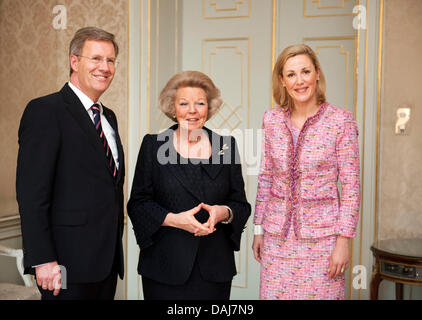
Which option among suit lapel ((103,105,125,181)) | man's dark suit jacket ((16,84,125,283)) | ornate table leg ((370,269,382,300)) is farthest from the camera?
ornate table leg ((370,269,382,300))

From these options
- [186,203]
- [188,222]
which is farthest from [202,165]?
[188,222]

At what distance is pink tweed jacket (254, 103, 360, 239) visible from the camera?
199 cm

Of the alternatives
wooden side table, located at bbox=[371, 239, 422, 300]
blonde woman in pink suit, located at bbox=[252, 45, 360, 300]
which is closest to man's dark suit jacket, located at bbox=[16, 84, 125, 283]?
blonde woman in pink suit, located at bbox=[252, 45, 360, 300]

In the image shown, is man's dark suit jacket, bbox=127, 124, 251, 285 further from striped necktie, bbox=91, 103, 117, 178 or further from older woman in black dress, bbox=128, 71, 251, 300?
striped necktie, bbox=91, 103, 117, 178

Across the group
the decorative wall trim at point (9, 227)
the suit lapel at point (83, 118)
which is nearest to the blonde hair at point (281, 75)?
the suit lapel at point (83, 118)

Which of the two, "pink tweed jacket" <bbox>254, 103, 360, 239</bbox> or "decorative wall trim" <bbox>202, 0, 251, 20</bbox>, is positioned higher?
"decorative wall trim" <bbox>202, 0, 251, 20</bbox>

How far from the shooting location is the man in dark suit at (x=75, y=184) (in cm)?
174

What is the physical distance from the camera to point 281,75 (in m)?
2.10

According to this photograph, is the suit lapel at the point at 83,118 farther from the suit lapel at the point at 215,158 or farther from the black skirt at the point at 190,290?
the black skirt at the point at 190,290

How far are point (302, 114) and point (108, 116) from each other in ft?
2.96

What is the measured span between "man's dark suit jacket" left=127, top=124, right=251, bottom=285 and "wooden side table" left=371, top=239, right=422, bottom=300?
54.9 inches

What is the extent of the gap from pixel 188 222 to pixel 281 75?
31.6 inches

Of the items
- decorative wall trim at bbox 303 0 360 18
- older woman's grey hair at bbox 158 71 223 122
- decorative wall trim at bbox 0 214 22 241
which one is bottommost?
decorative wall trim at bbox 0 214 22 241

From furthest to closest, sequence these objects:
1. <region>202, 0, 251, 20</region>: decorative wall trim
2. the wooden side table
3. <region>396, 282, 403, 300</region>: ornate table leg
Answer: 1. <region>202, 0, 251, 20</region>: decorative wall trim
2. <region>396, 282, 403, 300</region>: ornate table leg
3. the wooden side table
